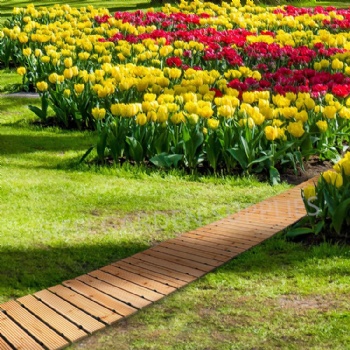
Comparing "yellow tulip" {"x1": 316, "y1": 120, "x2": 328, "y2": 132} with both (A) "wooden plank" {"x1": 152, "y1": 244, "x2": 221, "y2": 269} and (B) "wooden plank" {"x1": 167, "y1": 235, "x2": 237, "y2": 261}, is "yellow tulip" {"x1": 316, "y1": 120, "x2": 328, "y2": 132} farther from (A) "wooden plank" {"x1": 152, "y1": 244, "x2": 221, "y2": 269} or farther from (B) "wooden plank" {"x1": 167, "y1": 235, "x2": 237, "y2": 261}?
(A) "wooden plank" {"x1": 152, "y1": 244, "x2": 221, "y2": 269}

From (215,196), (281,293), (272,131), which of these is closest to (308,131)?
(272,131)

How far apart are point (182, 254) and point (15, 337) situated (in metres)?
1.36

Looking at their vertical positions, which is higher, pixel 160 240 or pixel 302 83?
pixel 302 83

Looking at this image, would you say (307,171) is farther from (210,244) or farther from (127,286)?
(127,286)

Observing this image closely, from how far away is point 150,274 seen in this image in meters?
4.09

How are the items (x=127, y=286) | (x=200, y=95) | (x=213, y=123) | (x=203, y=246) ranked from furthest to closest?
(x=200, y=95), (x=213, y=123), (x=203, y=246), (x=127, y=286)

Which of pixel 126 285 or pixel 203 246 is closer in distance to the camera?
pixel 126 285

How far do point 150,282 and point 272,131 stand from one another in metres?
2.43

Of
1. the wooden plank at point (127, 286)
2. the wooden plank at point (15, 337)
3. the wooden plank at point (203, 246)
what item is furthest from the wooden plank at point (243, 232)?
the wooden plank at point (15, 337)

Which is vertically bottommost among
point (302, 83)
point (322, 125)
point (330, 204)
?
point (330, 204)

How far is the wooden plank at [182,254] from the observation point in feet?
14.0

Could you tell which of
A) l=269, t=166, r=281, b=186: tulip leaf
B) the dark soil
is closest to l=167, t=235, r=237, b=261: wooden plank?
l=269, t=166, r=281, b=186: tulip leaf

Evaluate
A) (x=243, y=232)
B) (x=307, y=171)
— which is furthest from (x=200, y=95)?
(x=243, y=232)

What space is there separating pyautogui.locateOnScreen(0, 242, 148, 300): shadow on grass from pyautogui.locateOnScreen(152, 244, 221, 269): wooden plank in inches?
6.1
